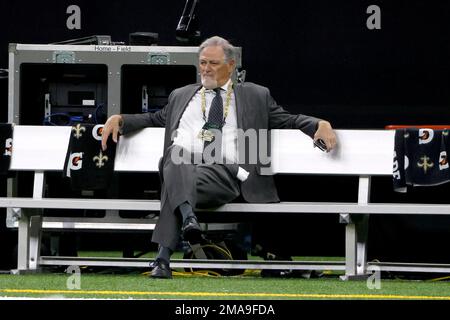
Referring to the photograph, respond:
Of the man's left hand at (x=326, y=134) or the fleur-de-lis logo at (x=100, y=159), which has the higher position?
the man's left hand at (x=326, y=134)

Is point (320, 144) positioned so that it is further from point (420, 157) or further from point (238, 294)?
point (238, 294)

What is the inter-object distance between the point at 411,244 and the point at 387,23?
2.04m

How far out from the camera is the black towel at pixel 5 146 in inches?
243

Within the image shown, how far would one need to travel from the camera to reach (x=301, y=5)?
8156mm

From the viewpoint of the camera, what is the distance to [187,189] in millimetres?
5504

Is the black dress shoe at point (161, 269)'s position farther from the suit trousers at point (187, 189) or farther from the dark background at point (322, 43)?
the dark background at point (322, 43)

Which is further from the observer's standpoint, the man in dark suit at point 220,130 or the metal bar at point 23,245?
the metal bar at point 23,245

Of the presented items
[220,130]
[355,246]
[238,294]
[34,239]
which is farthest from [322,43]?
[238,294]

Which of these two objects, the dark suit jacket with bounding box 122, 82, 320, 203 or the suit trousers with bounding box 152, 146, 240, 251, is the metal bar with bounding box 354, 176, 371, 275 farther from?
the suit trousers with bounding box 152, 146, 240, 251

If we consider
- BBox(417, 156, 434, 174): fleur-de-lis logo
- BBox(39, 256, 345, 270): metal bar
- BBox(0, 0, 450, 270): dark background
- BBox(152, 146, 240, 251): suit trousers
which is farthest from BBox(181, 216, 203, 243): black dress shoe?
BBox(0, 0, 450, 270): dark background

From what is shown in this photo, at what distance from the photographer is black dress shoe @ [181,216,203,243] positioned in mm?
5297

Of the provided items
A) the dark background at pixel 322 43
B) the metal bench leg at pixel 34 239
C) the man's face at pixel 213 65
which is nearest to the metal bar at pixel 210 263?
the metal bench leg at pixel 34 239

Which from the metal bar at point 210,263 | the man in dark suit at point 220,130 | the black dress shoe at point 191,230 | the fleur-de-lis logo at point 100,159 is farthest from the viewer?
the fleur-de-lis logo at point 100,159
